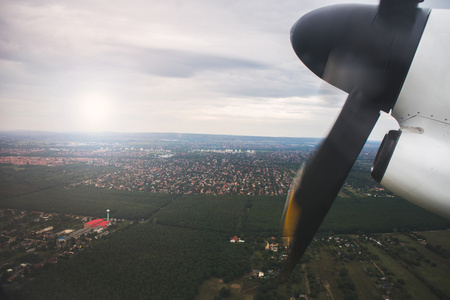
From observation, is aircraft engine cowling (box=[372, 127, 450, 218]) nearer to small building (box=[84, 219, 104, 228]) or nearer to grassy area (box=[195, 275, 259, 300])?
grassy area (box=[195, 275, 259, 300])

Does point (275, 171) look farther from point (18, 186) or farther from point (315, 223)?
point (315, 223)

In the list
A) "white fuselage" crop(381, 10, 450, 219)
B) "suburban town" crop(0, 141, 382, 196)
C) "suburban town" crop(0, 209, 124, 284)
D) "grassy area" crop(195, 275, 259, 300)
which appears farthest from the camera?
"suburban town" crop(0, 141, 382, 196)

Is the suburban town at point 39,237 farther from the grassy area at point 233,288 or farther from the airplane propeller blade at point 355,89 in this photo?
the airplane propeller blade at point 355,89

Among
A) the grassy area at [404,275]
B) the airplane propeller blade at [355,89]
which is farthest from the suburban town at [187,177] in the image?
the airplane propeller blade at [355,89]

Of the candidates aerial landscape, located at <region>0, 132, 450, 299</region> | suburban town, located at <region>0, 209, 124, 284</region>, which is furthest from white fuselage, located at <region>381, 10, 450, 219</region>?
suburban town, located at <region>0, 209, 124, 284</region>

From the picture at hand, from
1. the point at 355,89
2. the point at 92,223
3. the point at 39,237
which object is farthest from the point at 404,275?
the point at 39,237

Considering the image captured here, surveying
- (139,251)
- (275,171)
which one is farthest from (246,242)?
(275,171)
